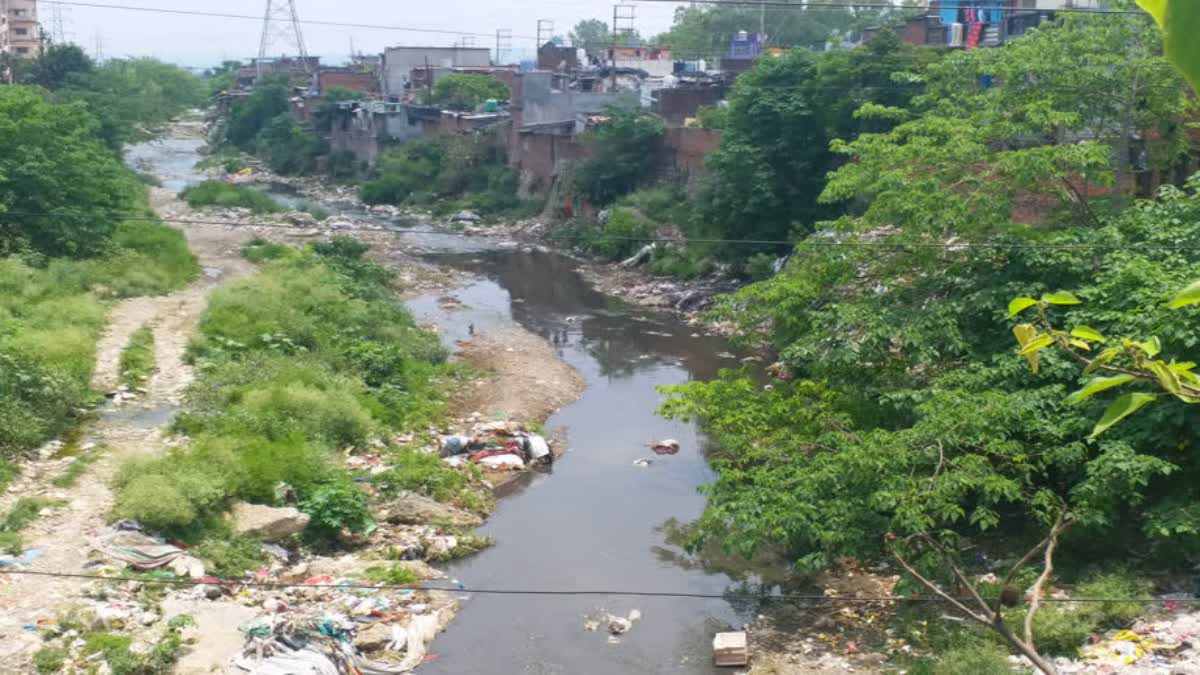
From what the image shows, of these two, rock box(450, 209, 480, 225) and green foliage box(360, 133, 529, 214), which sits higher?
green foliage box(360, 133, 529, 214)

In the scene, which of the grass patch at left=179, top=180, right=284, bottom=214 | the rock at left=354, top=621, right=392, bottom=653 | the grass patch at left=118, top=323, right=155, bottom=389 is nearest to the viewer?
the rock at left=354, top=621, right=392, bottom=653

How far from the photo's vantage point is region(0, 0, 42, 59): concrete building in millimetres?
63750

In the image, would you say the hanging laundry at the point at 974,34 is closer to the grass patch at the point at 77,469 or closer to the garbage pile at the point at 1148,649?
the garbage pile at the point at 1148,649

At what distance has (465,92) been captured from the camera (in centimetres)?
4544

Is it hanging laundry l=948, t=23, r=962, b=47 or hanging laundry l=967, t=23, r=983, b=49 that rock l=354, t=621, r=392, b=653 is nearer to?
hanging laundry l=967, t=23, r=983, b=49

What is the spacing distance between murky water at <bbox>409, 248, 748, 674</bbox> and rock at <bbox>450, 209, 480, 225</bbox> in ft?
43.7

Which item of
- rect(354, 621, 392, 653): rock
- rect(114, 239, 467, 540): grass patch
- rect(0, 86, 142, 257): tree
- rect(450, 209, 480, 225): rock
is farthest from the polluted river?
rect(450, 209, 480, 225): rock

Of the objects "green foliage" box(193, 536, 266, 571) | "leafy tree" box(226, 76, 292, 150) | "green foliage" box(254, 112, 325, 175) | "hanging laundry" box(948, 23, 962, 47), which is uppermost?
"hanging laundry" box(948, 23, 962, 47)

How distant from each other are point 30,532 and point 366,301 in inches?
462

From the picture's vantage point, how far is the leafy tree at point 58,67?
4150cm

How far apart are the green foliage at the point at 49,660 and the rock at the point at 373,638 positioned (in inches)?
89.3

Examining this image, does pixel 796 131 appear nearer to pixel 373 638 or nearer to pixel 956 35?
pixel 956 35

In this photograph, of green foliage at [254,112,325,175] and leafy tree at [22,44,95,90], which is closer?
leafy tree at [22,44,95,90]

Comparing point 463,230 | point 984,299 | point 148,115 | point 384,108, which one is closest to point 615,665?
point 984,299
